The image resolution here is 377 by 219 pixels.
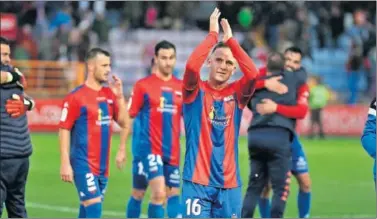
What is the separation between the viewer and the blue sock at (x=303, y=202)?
567 inches

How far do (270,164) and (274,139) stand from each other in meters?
0.33

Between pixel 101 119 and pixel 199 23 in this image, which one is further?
pixel 199 23

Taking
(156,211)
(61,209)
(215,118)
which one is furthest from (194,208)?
(61,209)

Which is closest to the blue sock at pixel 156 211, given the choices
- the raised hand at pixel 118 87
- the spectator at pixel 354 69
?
the raised hand at pixel 118 87

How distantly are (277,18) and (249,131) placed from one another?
902 inches

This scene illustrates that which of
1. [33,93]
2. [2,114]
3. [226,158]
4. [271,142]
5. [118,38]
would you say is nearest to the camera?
[226,158]

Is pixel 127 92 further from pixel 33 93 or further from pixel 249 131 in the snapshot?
pixel 249 131

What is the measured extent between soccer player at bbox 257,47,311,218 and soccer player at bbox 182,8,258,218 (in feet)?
12.2

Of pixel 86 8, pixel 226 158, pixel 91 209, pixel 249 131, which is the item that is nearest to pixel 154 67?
pixel 249 131

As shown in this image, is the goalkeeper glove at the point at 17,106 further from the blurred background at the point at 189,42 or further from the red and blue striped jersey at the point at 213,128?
the blurred background at the point at 189,42

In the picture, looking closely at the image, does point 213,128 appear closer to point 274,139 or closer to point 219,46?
point 219,46

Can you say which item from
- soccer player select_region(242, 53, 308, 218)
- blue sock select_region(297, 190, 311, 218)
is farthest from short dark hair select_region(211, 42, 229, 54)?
blue sock select_region(297, 190, 311, 218)

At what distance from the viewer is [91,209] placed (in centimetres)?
1155

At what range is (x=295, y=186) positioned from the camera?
20.0 m
